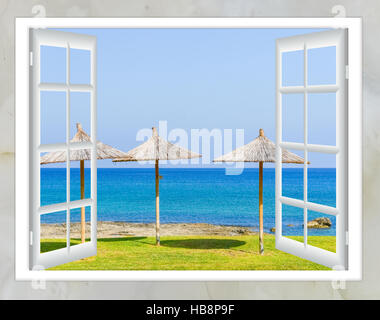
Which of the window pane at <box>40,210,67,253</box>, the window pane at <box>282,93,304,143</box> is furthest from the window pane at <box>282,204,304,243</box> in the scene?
the window pane at <box>40,210,67,253</box>

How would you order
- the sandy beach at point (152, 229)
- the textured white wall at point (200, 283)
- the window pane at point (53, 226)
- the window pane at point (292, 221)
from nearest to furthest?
the textured white wall at point (200, 283) < the window pane at point (53, 226) < the window pane at point (292, 221) < the sandy beach at point (152, 229)

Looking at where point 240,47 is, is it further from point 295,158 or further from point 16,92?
point 16,92

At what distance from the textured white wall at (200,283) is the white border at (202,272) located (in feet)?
0.15

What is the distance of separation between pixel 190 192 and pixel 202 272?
1736 cm

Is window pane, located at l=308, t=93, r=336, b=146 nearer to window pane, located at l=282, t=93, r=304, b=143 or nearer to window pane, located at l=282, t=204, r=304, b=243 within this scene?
window pane, located at l=282, t=93, r=304, b=143

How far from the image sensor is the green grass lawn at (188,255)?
18.8 ft

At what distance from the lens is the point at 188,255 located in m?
7.30

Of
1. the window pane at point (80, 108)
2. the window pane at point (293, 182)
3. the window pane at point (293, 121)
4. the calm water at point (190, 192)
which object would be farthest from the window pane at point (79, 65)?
the window pane at point (293, 182)

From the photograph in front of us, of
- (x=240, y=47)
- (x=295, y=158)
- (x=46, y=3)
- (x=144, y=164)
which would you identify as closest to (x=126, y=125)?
(x=144, y=164)

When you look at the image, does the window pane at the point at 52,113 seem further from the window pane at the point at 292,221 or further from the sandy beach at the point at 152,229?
the window pane at the point at 292,221

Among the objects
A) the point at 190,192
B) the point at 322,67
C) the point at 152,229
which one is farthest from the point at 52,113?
the point at 322,67

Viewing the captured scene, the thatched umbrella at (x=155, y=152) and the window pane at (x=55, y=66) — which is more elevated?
the window pane at (x=55, y=66)

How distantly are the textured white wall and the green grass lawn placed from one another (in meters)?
1.48

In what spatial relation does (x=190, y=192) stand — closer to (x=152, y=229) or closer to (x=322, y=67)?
(x=152, y=229)
